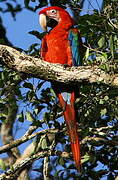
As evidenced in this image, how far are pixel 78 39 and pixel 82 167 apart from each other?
1.00 metres

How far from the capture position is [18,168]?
327 cm

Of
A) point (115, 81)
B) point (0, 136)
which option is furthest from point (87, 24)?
point (0, 136)

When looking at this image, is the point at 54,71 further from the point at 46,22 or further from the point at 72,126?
the point at 46,22

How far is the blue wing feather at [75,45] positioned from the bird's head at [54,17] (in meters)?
0.13

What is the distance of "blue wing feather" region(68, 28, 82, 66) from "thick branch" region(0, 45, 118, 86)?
2.84 ft

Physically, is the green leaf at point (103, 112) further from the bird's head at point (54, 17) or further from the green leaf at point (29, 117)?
the bird's head at point (54, 17)

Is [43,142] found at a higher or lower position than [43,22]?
lower

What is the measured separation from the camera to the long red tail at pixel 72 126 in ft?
10.3

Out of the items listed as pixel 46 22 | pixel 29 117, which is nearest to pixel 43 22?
pixel 46 22

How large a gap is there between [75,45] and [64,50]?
0.31ft

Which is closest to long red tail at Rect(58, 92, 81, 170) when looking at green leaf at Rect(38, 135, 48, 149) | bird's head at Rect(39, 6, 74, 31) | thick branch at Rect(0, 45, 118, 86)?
green leaf at Rect(38, 135, 48, 149)

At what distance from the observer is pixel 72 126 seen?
3195mm

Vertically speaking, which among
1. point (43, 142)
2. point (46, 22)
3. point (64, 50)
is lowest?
point (43, 142)

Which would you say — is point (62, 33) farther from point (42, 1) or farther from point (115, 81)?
point (115, 81)
